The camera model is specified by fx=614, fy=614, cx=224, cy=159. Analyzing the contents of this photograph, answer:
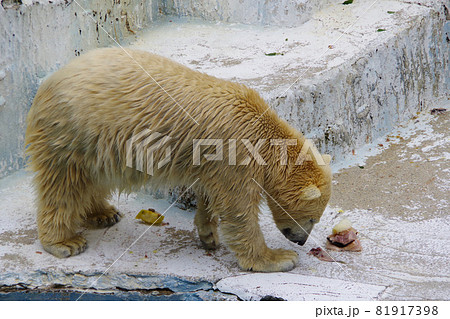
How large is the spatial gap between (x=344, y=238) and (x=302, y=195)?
0.68 metres

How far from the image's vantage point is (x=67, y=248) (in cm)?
434

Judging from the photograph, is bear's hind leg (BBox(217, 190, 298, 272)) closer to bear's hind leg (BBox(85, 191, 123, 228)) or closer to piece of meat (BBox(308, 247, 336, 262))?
piece of meat (BBox(308, 247, 336, 262))

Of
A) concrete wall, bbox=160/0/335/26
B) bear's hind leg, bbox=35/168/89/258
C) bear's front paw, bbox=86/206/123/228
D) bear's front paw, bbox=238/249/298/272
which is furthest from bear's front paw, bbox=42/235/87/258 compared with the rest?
concrete wall, bbox=160/0/335/26

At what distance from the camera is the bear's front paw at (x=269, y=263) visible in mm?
4207

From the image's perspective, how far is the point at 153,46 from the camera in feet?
22.3

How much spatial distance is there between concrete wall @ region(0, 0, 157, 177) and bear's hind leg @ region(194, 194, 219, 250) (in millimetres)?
1960

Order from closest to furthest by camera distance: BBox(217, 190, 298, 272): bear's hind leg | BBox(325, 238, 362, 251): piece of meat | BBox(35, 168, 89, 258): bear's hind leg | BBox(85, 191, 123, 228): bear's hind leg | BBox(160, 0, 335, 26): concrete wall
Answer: BBox(217, 190, 298, 272): bear's hind leg < BBox(35, 168, 89, 258): bear's hind leg < BBox(325, 238, 362, 251): piece of meat < BBox(85, 191, 123, 228): bear's hind leg < BBox(160, 0, 335, 26): concrete wall

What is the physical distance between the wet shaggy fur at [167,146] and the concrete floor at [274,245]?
0.23m

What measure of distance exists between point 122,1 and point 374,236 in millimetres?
3905

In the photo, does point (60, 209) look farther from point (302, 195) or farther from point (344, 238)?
point (344, 238)

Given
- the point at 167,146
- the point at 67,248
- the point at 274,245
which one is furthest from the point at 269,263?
the point at 67,248

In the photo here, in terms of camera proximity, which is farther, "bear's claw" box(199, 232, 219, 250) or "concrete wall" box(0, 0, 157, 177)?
"concrete wall" box(0, 0, 157, 177)

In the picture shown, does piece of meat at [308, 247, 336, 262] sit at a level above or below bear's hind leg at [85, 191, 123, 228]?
below

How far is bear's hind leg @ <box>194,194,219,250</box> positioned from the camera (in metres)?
4.54
